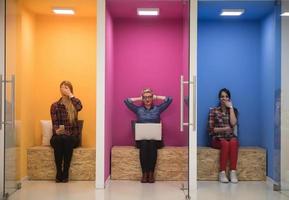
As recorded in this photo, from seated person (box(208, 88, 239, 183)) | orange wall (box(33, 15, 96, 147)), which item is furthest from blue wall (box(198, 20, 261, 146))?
orange wall (box(33, 15, 96, 147))

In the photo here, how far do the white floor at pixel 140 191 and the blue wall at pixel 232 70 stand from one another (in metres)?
0.99

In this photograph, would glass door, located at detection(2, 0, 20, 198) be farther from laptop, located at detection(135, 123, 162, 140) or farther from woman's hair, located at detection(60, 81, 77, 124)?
laptop, located at detection(135, 123, 162, 140)

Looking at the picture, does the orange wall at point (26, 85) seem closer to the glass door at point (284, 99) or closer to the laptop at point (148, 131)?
the laptop at point (148, 131)

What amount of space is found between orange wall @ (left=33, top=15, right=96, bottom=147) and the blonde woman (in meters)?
0.44

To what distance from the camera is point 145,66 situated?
6.03 metres

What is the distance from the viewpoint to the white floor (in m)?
4.43

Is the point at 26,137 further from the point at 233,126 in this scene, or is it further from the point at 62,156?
the point at 233,126

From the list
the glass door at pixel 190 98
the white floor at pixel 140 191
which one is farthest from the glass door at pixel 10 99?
the glass door at pixel 190 98

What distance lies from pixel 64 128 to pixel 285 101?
282cm

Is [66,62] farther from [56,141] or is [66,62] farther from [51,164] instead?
[51,164]

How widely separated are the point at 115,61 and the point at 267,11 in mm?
2249

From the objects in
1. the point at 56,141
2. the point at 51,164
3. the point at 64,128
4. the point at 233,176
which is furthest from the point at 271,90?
the point at 51,164

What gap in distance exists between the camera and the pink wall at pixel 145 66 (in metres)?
5.97

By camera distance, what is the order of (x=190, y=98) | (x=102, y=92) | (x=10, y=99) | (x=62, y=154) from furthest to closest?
(x=62, y=154), (x=102, y=92), (x=190, y=98), (x=10, y=99)
